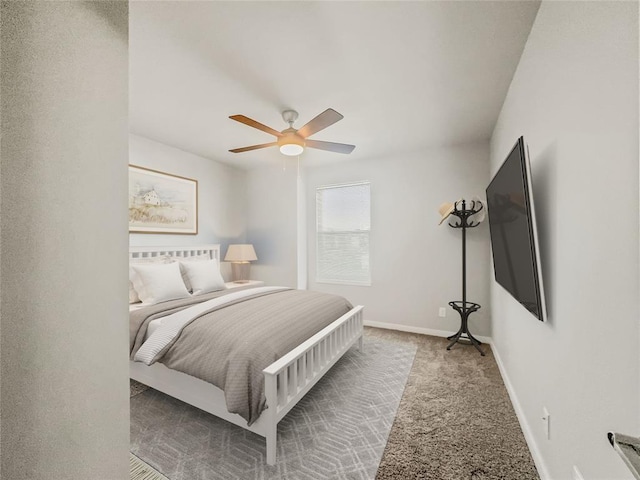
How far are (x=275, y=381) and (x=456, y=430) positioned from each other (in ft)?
4.16

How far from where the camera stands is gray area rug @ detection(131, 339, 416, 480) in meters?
1.48

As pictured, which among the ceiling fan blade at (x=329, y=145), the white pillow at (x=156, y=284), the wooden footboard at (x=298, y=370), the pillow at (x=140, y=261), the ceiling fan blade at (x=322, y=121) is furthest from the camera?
the pillow at (x=140, y=261)

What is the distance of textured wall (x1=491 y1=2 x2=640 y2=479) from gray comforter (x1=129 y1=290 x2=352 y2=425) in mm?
1443

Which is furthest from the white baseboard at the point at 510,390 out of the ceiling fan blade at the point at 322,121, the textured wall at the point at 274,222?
the ceiling fan blade at the point at 322,121

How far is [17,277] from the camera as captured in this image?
546 mm

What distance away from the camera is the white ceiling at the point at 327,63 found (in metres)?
1.47

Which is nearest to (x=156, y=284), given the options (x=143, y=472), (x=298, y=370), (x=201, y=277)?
(x=201, y=277)

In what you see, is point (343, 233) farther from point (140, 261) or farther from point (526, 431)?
point (526, 431)

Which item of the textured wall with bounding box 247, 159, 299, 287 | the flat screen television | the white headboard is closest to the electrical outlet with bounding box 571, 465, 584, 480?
the flat screen television

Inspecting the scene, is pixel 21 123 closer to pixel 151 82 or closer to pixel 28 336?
pixel 28 336

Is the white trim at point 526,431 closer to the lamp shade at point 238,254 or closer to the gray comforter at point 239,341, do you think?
the gray comforter at point 239,341

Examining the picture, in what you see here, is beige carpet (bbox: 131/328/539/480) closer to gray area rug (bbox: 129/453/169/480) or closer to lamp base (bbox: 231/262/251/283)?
gray area rug (bbox: 129/453/169/480)

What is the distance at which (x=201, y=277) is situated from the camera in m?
3.14

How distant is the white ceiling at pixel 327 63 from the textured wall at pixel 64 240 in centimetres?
109
